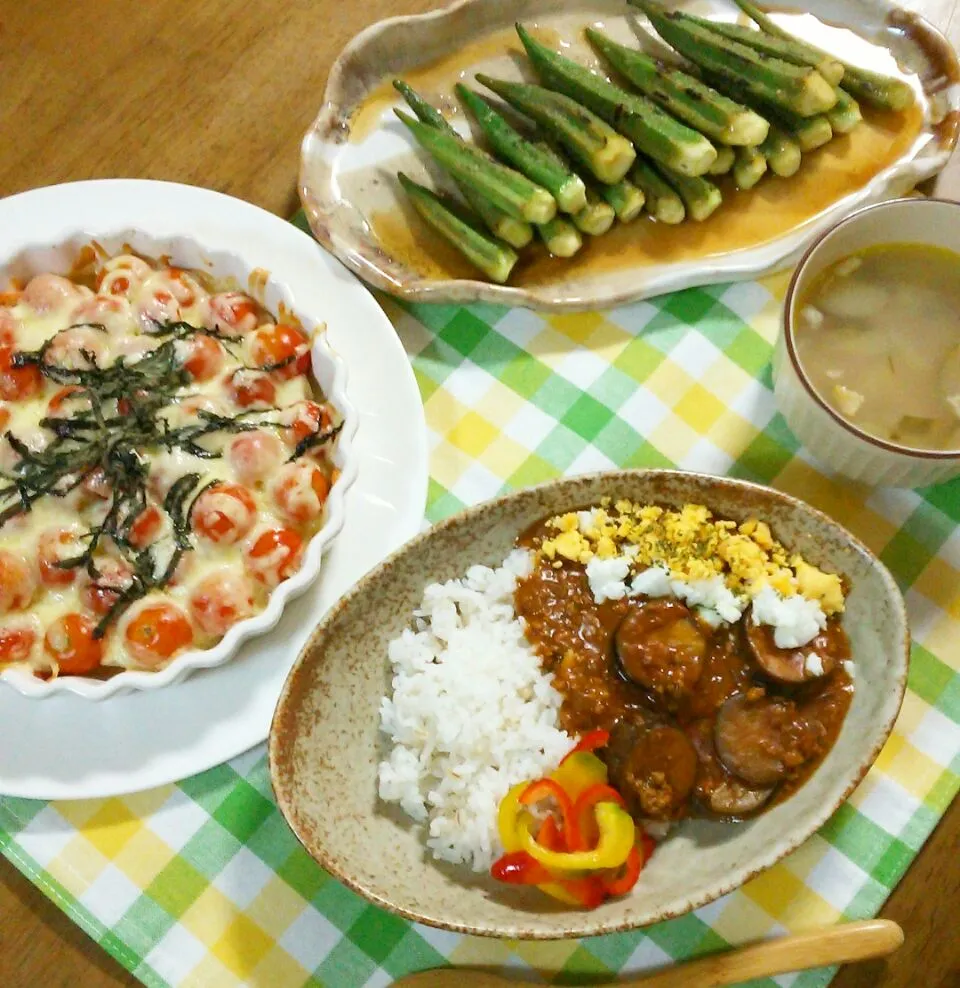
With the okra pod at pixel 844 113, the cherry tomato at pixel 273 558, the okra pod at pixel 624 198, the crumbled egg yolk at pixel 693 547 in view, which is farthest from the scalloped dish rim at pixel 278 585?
the okra pod at pixel 844 113

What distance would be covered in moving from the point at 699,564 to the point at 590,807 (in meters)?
0.43

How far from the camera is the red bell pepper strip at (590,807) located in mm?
1481

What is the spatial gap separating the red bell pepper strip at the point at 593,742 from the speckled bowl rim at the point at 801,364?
64cm

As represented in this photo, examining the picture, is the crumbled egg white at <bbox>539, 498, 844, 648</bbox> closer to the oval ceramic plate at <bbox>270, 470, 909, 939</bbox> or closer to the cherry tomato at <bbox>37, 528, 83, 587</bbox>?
the oval ceramic plate at <bbox>270, 470, 909, 939</bbox>

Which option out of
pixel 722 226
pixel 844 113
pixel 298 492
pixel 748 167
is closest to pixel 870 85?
pixel 844 113

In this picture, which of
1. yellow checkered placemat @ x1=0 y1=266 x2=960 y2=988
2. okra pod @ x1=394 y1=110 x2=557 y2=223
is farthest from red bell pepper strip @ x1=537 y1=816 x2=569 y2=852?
okra pod @ x1=394 y1=110 x2=557 y2=223

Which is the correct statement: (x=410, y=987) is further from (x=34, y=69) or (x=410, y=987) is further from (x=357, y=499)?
(x=34, y=69)

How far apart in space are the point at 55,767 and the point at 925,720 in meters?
1.55

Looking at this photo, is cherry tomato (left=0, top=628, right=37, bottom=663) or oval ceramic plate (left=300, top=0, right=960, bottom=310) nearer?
cherry tomato (left=0, top=628, right=37, bottom=663)

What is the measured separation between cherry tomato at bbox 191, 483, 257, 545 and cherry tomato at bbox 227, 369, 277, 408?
0.18 metres

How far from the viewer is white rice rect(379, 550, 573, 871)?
1560 millimetres

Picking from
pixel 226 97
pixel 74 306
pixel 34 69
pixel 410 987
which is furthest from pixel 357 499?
pixel 34 69

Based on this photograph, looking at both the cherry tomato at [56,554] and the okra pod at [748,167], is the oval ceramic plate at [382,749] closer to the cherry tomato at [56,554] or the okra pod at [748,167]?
the cherry tomato at [56,554]

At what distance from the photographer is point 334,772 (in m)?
1.57
